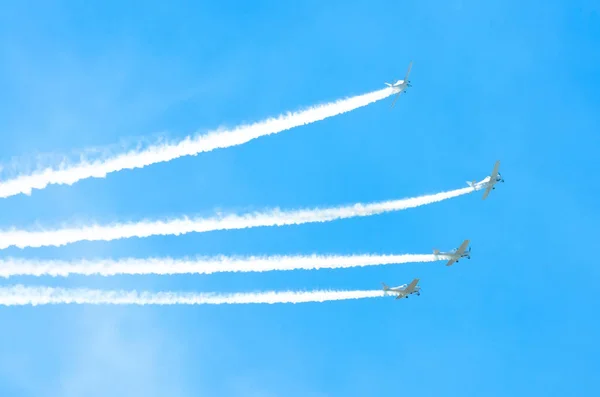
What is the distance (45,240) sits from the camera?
5550cm

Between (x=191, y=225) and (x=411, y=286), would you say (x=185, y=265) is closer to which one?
(x=191, y=225)

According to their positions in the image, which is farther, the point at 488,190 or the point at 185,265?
the point at 488,190

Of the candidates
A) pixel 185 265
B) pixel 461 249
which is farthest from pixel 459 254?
pixel 185 265

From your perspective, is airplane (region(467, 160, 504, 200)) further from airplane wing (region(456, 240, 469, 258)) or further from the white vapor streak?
the white vapor streak

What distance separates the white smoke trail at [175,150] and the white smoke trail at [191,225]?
121 inches

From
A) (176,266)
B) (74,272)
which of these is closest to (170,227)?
(176,266)

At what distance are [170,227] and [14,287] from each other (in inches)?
428

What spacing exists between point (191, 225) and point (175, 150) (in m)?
5.30

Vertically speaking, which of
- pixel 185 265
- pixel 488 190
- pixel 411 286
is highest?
pixel 488 190

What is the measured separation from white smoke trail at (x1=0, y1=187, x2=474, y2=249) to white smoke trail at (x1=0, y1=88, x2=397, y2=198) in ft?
10.1

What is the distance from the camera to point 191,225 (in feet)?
199

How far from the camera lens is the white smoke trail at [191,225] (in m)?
55.1

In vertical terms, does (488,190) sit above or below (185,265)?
above

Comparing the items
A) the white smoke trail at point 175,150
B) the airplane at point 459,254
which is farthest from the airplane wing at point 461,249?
the white smoke trail at point 175,150
